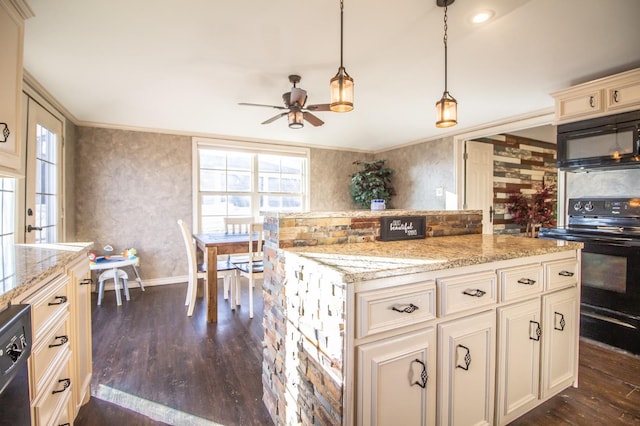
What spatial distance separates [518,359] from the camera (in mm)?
1497

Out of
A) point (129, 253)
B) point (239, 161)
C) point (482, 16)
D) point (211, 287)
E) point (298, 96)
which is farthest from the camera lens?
point (239, 161)

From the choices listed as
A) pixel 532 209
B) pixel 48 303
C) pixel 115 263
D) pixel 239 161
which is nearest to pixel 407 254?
pixel 48 303

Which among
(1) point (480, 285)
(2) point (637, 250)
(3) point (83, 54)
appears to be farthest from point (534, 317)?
(3) point (83, 54)

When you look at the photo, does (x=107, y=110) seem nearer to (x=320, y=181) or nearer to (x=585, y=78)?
(x=320, y=181)

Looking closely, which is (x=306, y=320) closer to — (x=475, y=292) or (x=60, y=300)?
(x=475, y=292)

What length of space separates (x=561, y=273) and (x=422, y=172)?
346 cm

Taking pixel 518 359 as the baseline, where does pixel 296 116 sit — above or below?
above

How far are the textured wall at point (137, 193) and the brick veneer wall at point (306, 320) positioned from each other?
10.4ft

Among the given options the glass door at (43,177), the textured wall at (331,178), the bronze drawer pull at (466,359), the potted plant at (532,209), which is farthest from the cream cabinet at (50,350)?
the potted plant at (532,209)

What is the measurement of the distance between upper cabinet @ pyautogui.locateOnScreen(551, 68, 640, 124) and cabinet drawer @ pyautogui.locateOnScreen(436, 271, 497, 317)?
230cm

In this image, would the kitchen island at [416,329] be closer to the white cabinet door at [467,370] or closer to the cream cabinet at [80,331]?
the white cabinet door at [467,370]

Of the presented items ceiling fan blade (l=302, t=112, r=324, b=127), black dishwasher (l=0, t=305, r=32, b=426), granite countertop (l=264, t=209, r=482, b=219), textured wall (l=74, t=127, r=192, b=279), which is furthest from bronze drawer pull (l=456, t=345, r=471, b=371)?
textured wall (l=74, t=127, r=192, b=279)

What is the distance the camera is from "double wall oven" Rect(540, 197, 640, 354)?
229 centimetres

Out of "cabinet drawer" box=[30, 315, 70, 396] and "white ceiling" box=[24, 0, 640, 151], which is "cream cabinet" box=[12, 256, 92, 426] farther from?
"white ceiling" box=[24, 0, 640, 151]
